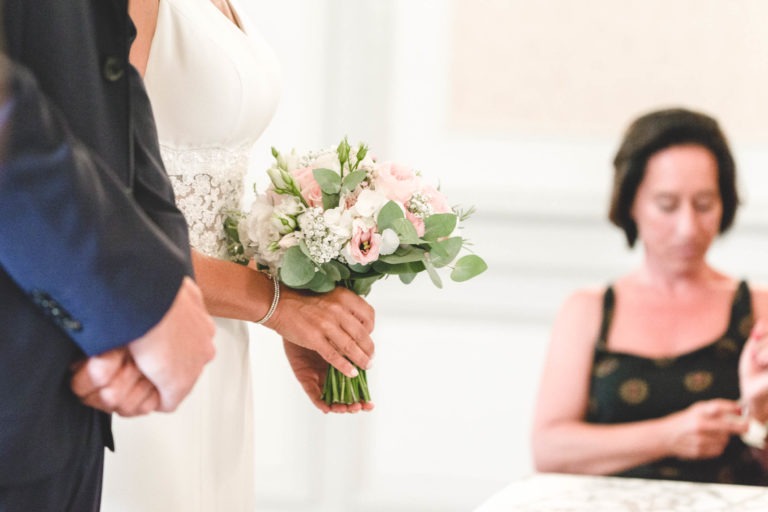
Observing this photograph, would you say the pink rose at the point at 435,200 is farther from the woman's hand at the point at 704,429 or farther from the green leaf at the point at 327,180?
the woman's hand at the point at 704,429

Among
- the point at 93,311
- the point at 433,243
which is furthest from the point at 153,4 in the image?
the point at 93,311

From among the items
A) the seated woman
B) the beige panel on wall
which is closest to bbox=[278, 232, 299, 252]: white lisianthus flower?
the seated woman

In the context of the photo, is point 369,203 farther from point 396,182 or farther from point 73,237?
point 73,237

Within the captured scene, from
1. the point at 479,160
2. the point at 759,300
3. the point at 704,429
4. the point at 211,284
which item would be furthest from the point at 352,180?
the point at 479,160

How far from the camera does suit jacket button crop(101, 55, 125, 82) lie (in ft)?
3.51

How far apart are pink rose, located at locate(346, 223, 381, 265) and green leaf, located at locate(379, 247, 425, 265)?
0.07ft

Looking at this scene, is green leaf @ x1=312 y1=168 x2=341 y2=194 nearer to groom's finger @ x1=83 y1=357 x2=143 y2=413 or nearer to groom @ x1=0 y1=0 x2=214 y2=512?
groom @ x1=0 y1=0 x2=214 y2=512

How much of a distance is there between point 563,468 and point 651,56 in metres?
1.44

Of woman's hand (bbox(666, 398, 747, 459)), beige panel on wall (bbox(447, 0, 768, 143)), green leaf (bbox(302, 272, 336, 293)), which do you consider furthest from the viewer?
beige panel on wall (bbox(447, 0, 768, 143))

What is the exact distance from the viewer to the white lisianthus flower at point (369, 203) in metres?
1.50

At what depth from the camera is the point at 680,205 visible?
8.70ft

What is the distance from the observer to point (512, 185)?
3.33 m

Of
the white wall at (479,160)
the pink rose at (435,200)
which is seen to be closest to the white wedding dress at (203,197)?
the pink rose at (435,200)

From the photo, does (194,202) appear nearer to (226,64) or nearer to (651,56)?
(226,64)
